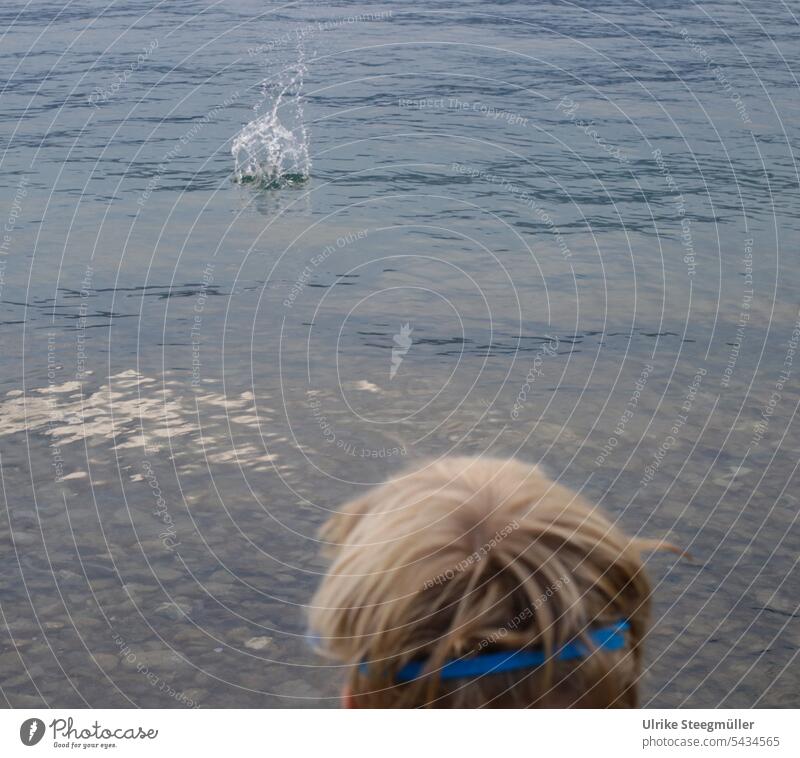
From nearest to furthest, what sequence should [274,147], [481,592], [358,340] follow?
[481,592] → [358,340] → [274,147]

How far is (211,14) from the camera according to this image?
28.2m

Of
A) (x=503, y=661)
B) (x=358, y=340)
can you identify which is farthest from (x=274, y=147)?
(x=503, y=661)

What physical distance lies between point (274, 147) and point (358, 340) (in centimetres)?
748

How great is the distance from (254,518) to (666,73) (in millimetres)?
17794

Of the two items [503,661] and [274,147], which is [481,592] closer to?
[503,661]

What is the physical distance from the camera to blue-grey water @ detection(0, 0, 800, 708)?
21.0ft

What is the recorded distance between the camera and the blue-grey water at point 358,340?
640 centimetres

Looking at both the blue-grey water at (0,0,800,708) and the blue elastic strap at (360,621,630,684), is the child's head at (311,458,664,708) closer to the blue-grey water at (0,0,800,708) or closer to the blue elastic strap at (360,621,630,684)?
the blue elastic strap at (360,621,630,684)

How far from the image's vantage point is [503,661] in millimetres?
1634

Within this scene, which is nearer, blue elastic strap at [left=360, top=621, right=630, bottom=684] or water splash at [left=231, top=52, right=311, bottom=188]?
blue elastic strap at [left=360, top=621, right=630, bottom=684]

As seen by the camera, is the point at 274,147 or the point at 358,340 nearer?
the point at 358,340

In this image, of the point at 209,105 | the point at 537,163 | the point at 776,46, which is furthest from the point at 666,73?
the point at 209,105

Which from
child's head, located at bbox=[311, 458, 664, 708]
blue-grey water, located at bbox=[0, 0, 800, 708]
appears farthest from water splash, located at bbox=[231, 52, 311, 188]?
child's head, located at bbox=[311, 458, 664, 708]
